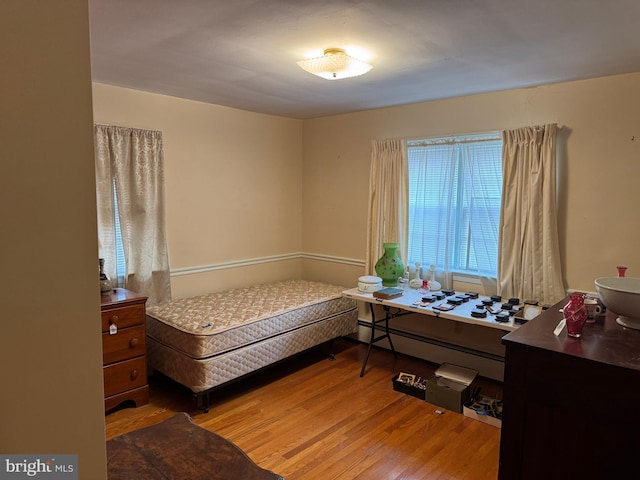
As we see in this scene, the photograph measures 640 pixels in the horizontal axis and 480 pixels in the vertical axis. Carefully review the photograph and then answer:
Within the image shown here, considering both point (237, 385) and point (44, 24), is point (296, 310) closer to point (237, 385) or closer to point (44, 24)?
point (237, 385)

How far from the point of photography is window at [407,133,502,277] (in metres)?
3.44

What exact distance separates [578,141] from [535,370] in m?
2.03

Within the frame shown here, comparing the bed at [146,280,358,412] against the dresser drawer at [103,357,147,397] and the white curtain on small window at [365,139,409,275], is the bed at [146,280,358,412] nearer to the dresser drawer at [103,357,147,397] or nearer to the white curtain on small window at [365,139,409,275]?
the dresser drawer at [103,357,147,397]

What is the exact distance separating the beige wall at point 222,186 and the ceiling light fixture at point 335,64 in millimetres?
1641

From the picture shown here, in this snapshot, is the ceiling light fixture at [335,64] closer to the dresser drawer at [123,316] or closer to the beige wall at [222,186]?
the beige wall at [222,186]

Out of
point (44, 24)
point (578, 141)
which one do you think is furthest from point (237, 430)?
point (578, 141)

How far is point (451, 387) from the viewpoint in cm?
314

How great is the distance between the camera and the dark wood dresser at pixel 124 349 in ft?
9.32

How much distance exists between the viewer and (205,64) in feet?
8.57

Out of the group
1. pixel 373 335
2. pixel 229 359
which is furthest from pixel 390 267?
pixel 229 359

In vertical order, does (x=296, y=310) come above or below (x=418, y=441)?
above

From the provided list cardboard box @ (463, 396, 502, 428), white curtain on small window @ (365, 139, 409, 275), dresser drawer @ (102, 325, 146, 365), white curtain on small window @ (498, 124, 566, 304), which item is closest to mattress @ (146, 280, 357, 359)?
dresser drawer @ (102, 325, 146, 365)

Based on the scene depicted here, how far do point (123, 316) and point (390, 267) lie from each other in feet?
7.20

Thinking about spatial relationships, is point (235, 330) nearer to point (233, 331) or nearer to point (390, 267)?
point (233, 331)
